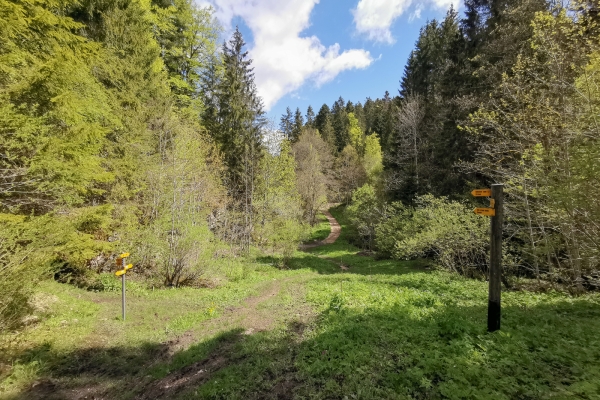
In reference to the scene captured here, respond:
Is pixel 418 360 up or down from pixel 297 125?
down

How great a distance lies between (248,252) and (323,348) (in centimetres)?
1439

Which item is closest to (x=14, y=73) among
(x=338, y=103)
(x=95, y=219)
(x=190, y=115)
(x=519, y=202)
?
(x=95, y=219)

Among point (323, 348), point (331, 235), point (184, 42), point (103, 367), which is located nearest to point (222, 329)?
point (103, 367)

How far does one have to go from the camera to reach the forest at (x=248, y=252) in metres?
4.55

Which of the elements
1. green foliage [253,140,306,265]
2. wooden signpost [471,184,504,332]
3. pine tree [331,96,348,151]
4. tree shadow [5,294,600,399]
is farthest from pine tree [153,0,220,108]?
pine tree [331,96,348,151]

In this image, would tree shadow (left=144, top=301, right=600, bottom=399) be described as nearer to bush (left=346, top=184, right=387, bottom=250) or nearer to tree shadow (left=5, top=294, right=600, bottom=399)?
tree shadow (left=5, top=294, right=600, bottom=399)

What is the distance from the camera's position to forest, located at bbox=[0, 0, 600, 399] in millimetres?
4555

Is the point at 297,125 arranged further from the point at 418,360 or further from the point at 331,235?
the point at 418,360

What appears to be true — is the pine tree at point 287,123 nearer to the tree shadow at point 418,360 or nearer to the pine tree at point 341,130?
the pine tree at point 341,130

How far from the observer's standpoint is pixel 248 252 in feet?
62.3

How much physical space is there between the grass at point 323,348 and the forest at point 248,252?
44 millimetres

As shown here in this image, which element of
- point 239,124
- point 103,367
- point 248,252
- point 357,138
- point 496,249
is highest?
point 357,138

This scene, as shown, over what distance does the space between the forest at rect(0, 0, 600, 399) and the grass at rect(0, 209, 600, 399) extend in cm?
4

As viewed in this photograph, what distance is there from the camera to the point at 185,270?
39.1 ft
